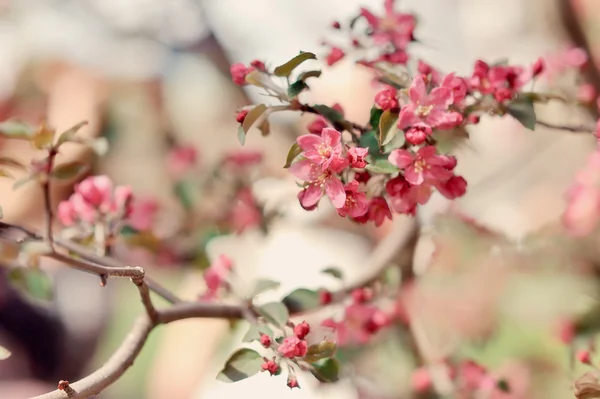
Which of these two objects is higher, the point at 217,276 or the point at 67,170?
the point at 67,170

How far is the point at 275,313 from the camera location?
1.60 feet

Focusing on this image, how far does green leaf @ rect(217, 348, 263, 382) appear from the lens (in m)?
0.45

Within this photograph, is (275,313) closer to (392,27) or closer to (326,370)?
(326,370)

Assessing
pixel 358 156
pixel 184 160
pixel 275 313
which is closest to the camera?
pixel 358 156

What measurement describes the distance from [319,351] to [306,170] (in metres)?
0.13

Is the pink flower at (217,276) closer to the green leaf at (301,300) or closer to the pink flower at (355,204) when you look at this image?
the green leaf at (301,300)

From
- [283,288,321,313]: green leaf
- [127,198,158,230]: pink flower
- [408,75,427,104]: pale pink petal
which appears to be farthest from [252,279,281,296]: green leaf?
[127,198,158,230]: pink flower

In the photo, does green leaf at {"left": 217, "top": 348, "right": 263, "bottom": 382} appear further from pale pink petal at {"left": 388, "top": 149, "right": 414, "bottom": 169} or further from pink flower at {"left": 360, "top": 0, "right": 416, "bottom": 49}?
pink flower at {"left": 360, "top": 0, "right": 416, "bottom": 49}

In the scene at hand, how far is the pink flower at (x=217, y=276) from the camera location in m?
0.67

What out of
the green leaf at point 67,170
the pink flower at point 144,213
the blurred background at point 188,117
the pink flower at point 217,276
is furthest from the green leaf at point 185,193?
the green leaf at point 67,170

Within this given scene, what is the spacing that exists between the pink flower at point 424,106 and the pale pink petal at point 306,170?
2.5 inches

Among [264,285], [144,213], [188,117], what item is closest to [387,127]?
[264,285]

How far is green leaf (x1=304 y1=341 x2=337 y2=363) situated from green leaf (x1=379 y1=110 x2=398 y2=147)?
147 mm

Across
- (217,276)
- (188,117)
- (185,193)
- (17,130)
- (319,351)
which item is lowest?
(188,117)
